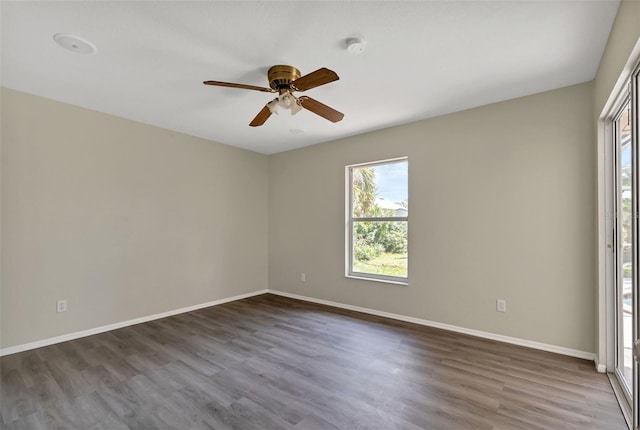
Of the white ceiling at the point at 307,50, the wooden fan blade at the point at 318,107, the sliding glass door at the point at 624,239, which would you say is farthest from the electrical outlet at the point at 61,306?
the sliding glass door at the point at 624,239

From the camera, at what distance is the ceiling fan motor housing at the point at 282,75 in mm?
2369

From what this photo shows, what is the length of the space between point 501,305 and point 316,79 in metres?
2.92

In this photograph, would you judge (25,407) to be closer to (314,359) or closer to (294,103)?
(314,359)

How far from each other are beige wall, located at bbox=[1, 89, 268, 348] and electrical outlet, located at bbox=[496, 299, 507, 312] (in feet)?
12.3

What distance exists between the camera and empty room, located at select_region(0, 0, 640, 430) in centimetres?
192

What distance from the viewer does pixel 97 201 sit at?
3.44 meters

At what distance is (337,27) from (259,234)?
13.0 feet

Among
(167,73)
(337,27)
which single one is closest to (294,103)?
(337,27)

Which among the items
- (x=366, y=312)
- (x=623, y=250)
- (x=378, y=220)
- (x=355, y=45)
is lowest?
(x=366, y=312)

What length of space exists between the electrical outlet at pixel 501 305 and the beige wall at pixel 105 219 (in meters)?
3.76

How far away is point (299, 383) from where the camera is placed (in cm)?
231

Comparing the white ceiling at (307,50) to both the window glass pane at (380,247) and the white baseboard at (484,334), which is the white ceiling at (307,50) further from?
the white baseboard at (484,334)

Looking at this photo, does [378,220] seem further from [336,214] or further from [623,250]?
[623,250]


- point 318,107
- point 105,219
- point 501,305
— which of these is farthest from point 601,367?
point 105,219
